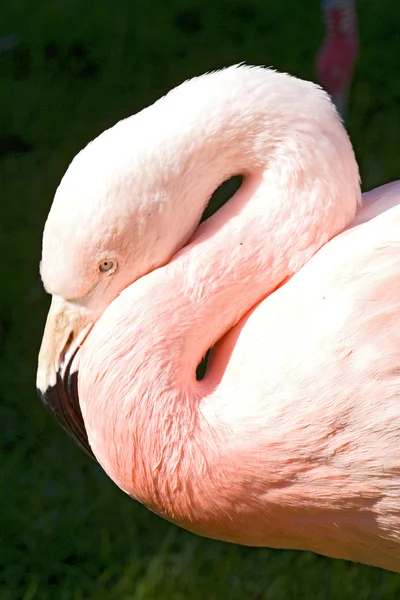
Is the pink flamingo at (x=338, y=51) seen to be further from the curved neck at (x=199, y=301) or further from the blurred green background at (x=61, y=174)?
the curved neck at (x=199, y=301)

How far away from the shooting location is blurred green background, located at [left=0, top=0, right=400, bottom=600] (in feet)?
9.96

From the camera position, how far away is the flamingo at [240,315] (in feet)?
6.75

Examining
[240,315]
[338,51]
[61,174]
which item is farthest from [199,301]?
[61,174]

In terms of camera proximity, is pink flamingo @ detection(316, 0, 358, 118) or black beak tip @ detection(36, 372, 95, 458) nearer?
black beak tip @ detection(36, 372, 95, 458)

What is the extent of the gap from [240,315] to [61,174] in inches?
107

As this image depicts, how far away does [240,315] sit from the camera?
2273 mm

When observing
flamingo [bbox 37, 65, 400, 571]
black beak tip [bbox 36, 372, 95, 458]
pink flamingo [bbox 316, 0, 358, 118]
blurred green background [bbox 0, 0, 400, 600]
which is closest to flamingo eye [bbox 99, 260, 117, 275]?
flamingo [bbox 37, 65, 400, 571]

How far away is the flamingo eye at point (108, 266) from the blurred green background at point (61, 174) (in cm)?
112

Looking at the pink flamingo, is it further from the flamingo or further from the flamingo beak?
A: the flamingo beak

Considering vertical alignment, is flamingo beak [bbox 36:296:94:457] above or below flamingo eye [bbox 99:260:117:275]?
below

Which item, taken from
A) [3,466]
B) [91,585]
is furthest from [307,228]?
[3,466]

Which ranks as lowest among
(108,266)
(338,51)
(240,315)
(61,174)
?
(240,315)

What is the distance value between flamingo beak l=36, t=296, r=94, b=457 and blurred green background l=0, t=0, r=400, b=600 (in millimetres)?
824

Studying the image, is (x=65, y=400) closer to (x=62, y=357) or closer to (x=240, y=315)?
(x=62, y=357)
